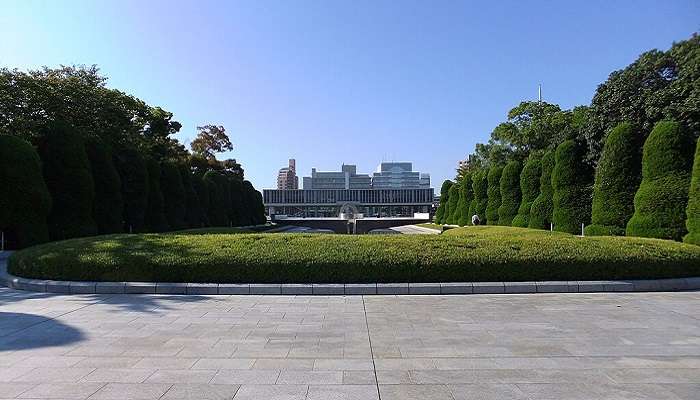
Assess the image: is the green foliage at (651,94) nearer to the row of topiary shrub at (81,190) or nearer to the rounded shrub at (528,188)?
the rounded shrub at (528,188)

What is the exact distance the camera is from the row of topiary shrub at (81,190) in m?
17.6

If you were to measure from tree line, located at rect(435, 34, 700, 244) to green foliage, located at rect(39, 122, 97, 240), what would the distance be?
2043 cm

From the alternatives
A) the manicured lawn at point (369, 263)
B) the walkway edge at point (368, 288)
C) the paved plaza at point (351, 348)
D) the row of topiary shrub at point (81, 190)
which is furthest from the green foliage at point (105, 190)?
the paved plaza at point (351, 348)

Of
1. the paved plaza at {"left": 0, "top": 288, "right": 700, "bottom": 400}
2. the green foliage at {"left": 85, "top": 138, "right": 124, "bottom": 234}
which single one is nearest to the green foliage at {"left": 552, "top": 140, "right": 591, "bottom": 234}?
the paved plaza at {"left": 0, "top": 288, "right": 700, "bottom": 400}

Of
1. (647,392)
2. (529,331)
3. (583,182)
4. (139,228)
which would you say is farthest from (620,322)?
(139,228)

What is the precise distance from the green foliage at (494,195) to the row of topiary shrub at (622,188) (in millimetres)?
4303

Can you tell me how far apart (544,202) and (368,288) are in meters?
17.8

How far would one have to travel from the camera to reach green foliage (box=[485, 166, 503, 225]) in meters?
33.0

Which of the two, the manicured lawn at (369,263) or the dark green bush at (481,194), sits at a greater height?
the dark green bush at (481,194)

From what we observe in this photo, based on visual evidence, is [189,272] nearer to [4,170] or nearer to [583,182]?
[4,170]

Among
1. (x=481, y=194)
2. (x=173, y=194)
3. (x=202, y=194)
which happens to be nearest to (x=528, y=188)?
(x=481, y=194)

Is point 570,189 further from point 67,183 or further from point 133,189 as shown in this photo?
point 67,183

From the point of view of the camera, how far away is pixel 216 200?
3725cm

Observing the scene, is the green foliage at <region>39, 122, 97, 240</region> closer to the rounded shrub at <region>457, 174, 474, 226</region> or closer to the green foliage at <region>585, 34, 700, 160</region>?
the green foliage at <region>585, 34, 700, 160</region>
